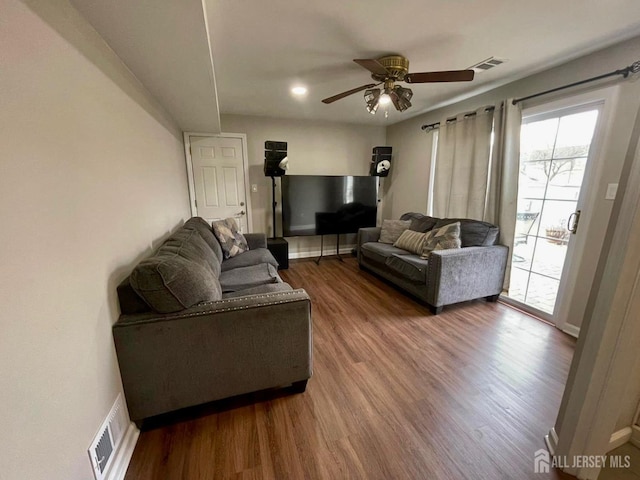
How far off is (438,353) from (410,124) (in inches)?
141

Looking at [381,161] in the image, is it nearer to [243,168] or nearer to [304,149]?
[304,149]

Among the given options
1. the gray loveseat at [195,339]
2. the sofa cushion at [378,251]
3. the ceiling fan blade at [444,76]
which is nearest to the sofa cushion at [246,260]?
the gray loveseat at [195,339]

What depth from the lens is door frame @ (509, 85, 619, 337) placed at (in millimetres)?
2049

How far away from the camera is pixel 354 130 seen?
4645 mm

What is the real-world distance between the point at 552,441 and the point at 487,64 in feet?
9.15

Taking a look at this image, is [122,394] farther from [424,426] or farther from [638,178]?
[638,178]

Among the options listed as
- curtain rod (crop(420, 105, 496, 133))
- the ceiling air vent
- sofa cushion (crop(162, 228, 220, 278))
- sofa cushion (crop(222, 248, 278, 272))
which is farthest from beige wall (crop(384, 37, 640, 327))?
sofa cushion (crop(162, 228, 220, 278))

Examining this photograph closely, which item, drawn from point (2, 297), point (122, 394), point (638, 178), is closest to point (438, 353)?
point (638, 178)

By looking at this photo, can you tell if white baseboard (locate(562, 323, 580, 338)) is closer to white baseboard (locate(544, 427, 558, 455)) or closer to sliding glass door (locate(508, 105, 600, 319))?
sliding glass door (locate(508, 105, 600, 319))

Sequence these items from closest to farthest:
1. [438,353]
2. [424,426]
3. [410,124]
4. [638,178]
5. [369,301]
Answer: [638,178] < [424,426] < [438,353] < [369,301] < [410,124]

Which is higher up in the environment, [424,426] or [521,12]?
[521,12]

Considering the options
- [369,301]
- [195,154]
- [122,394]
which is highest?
[195,154]

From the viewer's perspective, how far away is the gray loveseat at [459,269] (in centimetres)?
258

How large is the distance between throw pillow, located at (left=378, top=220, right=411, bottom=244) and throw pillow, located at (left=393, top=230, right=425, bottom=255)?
0.66 feet
